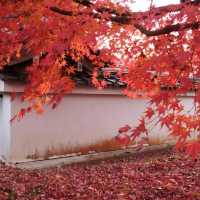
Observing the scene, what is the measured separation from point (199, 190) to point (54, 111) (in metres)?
6.29

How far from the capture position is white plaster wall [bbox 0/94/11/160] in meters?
13.0

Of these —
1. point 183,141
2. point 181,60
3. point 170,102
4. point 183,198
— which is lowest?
point 183,198

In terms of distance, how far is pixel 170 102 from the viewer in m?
5.96

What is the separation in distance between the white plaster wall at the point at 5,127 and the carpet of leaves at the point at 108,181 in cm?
95

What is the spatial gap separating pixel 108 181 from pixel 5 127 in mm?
4480

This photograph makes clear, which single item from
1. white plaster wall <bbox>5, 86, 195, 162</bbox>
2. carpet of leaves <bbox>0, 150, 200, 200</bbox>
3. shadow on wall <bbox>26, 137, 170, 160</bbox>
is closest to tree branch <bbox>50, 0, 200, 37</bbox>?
carpet of leaves <bbox>0, 150, 200, 200</bbox>

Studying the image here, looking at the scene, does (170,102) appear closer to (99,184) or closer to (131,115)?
(99,184)

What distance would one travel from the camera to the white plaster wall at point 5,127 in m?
13.0

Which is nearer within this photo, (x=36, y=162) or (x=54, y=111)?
(x=36, y=162)

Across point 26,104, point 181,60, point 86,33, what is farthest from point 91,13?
point 26,104

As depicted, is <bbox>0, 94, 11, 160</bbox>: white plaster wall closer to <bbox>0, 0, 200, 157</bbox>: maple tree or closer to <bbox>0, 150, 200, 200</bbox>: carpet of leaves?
<bbox>0, 150, 200, 200</bbox>: carpet of leaves

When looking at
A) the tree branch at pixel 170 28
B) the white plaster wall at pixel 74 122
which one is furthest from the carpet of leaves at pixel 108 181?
the tree branch at pixel 170 28

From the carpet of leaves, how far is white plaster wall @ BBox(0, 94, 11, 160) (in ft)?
3.13

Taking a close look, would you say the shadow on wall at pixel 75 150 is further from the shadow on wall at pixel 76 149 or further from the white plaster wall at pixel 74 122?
the white plaster wall at pixel 74 122
